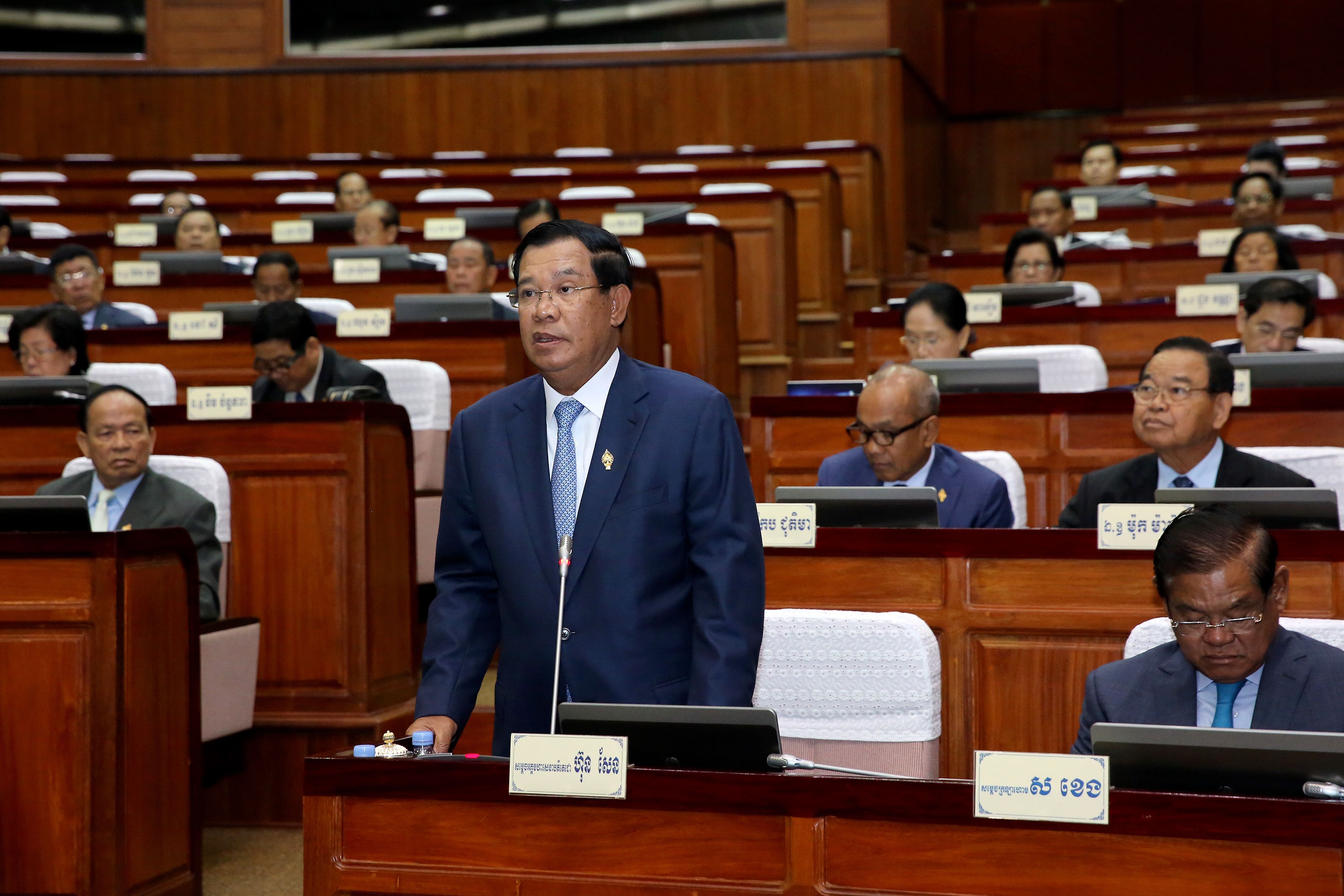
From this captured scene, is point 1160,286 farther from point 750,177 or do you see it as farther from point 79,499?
point 79,499

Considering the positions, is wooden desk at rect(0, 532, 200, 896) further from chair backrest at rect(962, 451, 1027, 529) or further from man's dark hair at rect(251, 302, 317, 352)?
chair backrest at rect(962, 451, 1027, 529)

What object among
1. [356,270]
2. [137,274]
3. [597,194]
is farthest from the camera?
[597,194]

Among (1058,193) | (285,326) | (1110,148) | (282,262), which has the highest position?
(1110,148)

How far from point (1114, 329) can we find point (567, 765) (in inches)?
141

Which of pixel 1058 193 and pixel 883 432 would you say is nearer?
pixel 883 432

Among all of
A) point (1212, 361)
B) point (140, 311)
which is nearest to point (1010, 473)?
point (1212, 361)

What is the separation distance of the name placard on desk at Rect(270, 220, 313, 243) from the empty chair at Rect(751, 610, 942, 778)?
4.73 meters

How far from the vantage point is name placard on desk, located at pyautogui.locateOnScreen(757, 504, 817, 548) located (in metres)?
2.73

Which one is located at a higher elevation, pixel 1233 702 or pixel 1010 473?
pixel 1010 473

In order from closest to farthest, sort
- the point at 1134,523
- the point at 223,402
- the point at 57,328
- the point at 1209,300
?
1. the point at 1134,523
2. the point at 223,402
3. the point at 57,328
4. the point at 1209,300

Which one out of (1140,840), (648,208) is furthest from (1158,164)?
(1140,840)

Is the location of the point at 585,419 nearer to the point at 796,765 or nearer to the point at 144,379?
the point at 796,765

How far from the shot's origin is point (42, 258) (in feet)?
20.6

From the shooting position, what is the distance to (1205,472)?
2965 mm
